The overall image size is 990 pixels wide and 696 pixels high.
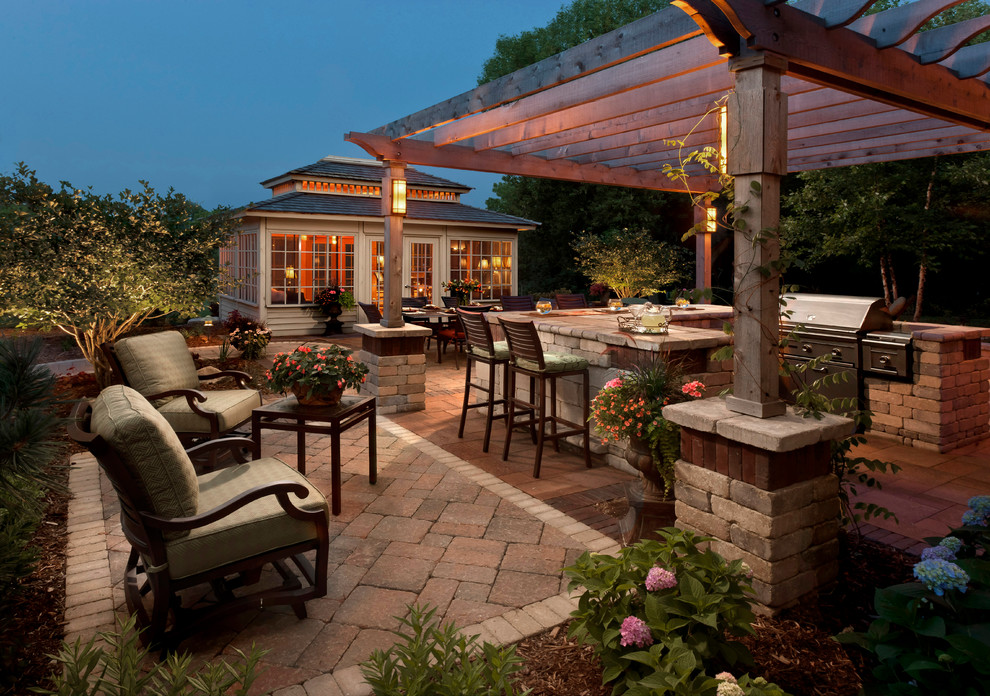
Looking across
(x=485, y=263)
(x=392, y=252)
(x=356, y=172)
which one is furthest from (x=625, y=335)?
(x=356, y=172)

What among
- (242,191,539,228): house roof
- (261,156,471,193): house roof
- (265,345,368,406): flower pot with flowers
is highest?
(261,156,471,193): house roof

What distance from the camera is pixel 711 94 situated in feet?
16.5

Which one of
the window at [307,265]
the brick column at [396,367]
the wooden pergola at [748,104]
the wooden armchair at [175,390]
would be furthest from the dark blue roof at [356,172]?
the wooden armchair at [175,390]

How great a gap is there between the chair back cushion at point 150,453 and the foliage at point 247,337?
21.2 feet

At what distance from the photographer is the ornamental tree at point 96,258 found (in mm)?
6160

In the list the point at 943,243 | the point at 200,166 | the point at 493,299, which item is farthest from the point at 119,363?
the point at 200,166

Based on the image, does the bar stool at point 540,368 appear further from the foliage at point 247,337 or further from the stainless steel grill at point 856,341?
the foliage at point 247,337

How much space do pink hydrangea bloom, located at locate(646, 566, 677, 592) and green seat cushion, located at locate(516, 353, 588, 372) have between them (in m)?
2.44

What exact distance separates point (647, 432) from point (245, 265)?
1304cm

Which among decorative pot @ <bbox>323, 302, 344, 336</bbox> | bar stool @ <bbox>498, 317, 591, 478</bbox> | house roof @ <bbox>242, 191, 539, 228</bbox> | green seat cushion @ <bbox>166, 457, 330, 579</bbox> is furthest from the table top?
decorative pot @ <bbox>323, 302, 344, 336</bbox>

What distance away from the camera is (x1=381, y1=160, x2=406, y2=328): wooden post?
20.9 feet

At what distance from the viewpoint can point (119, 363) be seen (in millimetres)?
4457

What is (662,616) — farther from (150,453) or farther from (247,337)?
(247,337)

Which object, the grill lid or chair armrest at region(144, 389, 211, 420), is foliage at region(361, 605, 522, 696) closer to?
chair armrest at region(144, 389, 211, 420)
